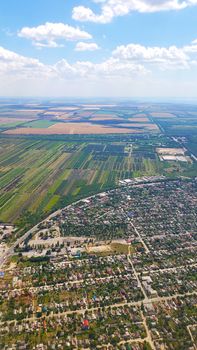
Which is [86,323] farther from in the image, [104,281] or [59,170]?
[59,170]

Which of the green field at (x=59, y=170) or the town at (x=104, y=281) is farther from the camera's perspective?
the green field at (x=59, y=170)

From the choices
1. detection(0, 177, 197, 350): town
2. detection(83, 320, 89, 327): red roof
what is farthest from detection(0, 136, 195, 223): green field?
detection(83, 320, 89, 327): red roof

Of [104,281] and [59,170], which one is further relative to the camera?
[59,170]

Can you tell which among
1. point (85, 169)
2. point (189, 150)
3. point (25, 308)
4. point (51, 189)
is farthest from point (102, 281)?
point (189, 150)

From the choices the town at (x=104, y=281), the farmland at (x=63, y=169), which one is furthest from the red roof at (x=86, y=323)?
the farmland at (x=63, y=169)

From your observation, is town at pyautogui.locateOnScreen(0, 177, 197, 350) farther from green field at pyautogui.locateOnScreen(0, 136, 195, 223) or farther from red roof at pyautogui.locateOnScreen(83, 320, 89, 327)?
green field at pyautogui.locateOnScreen(0, 136, 195, 223)

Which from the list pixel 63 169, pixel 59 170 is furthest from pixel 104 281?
pixel 63 169

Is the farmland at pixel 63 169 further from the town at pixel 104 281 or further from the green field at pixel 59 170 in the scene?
the town at pixel 104 281

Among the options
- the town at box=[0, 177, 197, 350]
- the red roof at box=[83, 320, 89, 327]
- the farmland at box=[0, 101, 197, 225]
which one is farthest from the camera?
the farmland at box=[0, 101, 197, 225]

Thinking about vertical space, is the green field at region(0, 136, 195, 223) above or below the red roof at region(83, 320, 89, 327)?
above

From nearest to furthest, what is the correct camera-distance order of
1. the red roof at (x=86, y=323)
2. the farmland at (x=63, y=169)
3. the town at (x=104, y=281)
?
1. the town at (x=104, y=281)
2. the red roof at (x=86, y=323)
3. the farmland at (x=63, y=169)

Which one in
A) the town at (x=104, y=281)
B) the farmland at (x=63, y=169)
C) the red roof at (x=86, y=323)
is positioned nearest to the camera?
the town at (x=104, y=281)

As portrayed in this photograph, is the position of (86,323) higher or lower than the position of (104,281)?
lower
